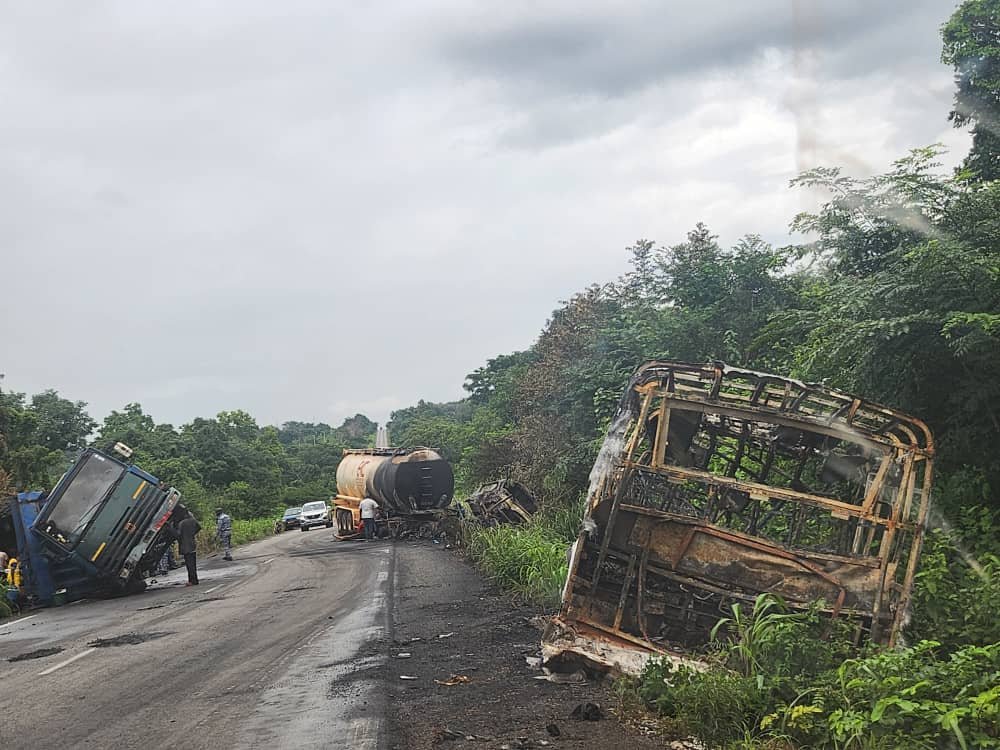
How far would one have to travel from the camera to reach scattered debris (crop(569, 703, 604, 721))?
6914 mm

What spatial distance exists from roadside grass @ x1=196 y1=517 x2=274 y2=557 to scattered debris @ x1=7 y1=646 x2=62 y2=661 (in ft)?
68.1

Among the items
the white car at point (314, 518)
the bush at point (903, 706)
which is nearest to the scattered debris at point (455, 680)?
the bush at point (903, 706)

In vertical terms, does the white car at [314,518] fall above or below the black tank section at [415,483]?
below

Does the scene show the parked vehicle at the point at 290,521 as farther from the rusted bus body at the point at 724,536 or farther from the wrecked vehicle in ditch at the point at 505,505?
the rusted bus body at the point at 724,536

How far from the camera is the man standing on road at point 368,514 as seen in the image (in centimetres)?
2969

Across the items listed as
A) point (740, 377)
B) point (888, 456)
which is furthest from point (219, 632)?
point (888, 456)

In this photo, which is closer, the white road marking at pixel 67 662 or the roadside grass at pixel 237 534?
the white road marking at pixel 67 662

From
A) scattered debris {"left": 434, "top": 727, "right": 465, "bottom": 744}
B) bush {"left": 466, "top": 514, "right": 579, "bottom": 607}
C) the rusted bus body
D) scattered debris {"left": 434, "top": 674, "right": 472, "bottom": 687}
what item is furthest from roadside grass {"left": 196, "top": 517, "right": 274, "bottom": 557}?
scattered debris {"left": 434, "top": 727, "right": 465, "bottom": 744}

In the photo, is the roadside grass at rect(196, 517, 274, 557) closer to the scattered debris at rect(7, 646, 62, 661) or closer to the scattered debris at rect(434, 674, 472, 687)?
the scattered debris at rect(7, 646, 62, 661)

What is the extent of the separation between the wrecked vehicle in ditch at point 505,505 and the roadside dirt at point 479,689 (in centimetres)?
880

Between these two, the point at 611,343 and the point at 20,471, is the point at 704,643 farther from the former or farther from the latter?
the point at 20,471

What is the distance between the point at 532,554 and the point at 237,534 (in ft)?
88.0

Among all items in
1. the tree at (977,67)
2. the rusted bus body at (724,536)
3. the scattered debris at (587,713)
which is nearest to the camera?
the scattered debris at (587,713)

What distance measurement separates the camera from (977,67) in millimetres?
14016
